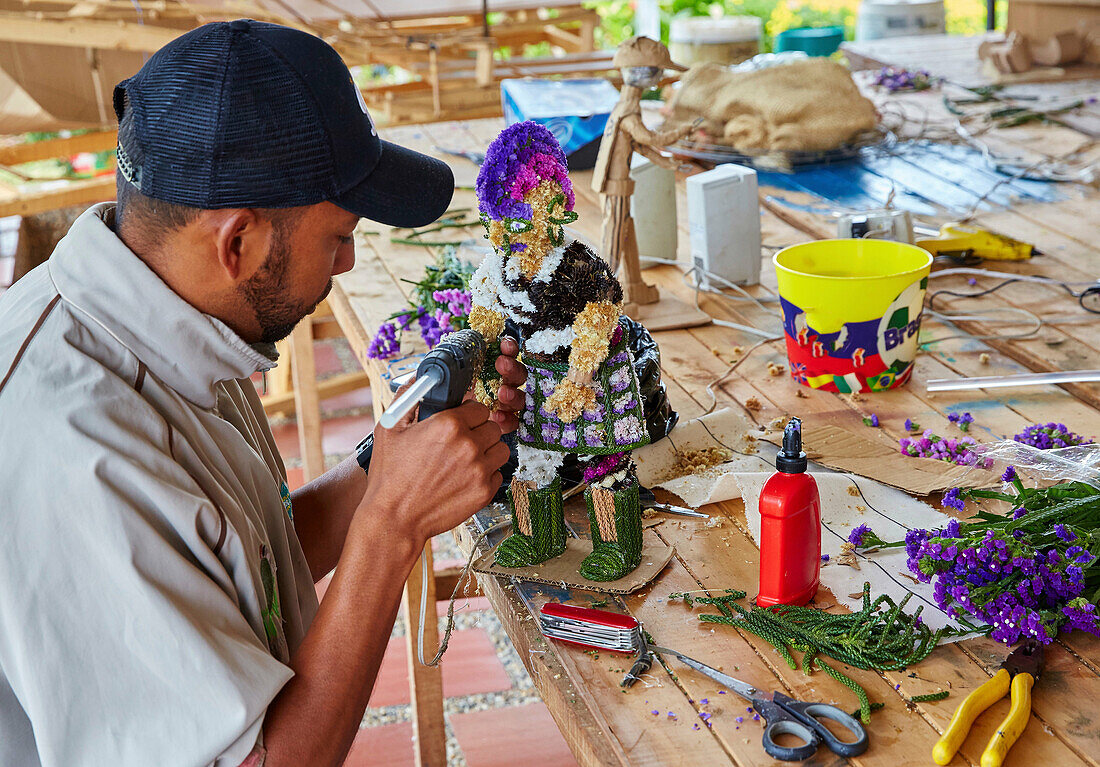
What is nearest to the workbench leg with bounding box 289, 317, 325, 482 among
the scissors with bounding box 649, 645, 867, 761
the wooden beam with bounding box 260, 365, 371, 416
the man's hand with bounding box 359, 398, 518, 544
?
the wooden beam with bounding box 260, 365, 371, 416

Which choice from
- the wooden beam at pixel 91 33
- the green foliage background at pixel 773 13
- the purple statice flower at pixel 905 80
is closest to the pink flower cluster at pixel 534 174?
the purple statice flower at pixel 905 80

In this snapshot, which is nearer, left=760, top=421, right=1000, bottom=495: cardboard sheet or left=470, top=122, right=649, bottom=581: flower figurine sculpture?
left=470, top=122, right=649, bottom=581: flower figurine sculpture

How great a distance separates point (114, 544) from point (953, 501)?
0.91 metres

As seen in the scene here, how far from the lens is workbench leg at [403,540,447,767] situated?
1895mm

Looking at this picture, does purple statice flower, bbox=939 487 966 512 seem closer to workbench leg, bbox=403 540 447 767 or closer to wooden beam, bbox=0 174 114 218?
workbench leg, bbox=403 540 447 767

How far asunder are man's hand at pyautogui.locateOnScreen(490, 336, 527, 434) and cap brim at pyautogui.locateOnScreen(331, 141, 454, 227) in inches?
7.1

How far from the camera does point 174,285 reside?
92cm

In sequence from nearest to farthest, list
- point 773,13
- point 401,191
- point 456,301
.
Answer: point 401,191
point 456,301
point 773,13

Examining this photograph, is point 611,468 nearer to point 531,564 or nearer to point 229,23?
point 531,564

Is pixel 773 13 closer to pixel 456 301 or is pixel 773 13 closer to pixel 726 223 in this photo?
pixel 726 223

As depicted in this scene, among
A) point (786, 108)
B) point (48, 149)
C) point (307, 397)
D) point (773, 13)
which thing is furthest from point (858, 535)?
point (773, 13)

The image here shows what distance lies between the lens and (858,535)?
1141mm

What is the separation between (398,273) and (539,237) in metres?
0.94

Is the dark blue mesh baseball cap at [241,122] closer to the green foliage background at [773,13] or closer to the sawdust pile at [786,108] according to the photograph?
the sawdust pile at [786,108]
